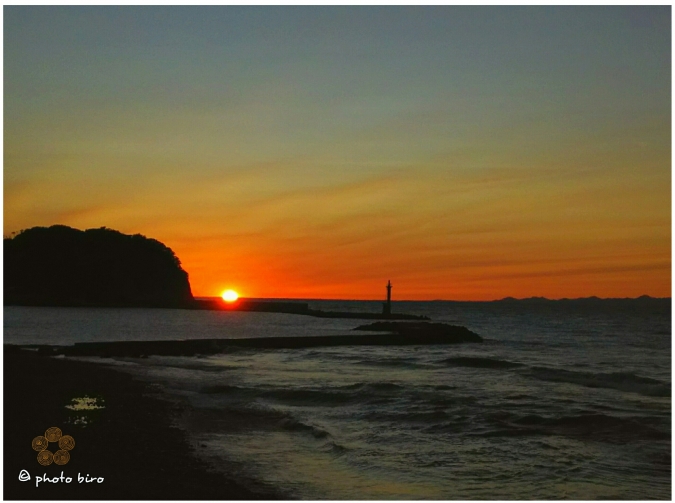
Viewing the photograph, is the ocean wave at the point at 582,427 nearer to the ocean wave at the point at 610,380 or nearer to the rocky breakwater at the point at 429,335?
the ocean wave at the point at 610,380

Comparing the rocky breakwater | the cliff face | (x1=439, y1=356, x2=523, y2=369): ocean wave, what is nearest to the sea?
(x1=439, y1=356, x2=523, y2=369): ocean wave

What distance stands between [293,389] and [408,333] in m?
28.6

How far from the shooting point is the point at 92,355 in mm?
31750

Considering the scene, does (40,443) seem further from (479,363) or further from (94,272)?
(94,272)

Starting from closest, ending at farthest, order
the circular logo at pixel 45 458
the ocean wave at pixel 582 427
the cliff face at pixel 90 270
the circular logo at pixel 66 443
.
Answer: the circular logo at pixel 45 458 → the circular logo at pixel 66 443 → the ocean wave at pixel 582 427 → the cliff face at pixel 90 270

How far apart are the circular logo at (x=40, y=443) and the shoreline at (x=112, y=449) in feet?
0.31

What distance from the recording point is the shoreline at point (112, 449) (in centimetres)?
1002

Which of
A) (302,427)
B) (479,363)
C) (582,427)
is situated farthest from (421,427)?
(479,363)

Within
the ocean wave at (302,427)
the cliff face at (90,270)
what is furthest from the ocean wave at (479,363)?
the cliff face at (90,270)

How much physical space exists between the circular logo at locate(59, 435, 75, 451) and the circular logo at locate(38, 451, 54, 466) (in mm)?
382

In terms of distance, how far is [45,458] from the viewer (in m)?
10.7

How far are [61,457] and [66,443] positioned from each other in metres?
0.62

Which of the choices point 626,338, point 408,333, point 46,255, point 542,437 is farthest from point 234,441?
point 46,255

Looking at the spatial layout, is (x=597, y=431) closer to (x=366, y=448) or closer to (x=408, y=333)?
(x=366, y=448)
